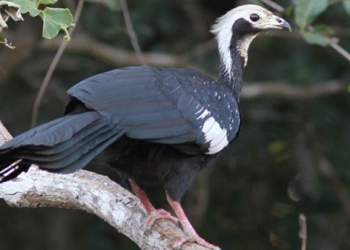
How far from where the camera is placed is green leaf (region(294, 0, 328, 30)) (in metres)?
5.59

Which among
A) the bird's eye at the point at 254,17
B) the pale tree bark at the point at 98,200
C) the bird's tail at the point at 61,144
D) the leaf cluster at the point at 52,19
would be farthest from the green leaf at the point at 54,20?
the bird's eye at the point at 254,17

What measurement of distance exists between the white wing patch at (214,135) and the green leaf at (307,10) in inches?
39.0

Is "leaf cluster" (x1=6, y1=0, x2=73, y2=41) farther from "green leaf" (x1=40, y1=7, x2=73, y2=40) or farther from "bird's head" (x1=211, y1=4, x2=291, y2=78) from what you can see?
"bird's head" (x1=211, y1=4, x2=291, y2=78)

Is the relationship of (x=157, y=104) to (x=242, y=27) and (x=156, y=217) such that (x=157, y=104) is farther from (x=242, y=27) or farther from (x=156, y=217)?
(x=242, y=27)

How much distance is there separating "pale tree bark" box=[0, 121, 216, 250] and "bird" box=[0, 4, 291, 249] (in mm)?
102

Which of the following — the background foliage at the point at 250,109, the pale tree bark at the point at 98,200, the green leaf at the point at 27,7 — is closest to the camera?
the green leaf at the point at 27,7

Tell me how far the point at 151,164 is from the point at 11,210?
15.2 feet

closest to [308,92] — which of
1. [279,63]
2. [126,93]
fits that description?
[279,63]

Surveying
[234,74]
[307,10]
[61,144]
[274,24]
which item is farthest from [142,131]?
[307,10]

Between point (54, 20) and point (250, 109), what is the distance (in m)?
3.92

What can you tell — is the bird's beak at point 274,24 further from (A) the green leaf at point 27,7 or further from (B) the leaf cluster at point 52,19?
(A) the green leaf at point 27,7

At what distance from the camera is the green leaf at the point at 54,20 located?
4.37 metres

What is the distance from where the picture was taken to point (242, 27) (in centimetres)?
542

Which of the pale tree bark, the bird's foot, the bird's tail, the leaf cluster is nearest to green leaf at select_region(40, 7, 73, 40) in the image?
the leaf cluster
